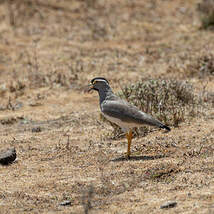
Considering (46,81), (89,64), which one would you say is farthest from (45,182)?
(89,64)

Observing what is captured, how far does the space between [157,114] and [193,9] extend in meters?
11.2

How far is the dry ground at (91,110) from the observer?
576 cm

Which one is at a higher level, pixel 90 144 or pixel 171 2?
pixel 171 2

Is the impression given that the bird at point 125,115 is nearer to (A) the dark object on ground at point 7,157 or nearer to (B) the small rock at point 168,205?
(A) the dark object on ground at point 7,157

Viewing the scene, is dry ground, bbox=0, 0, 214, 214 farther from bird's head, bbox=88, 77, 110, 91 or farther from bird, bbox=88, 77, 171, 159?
bird's head, bbox=88, 77, 110, 91

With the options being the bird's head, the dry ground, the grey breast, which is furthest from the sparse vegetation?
the grey breast

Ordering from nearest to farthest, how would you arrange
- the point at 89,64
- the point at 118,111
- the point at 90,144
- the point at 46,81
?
the point at 118,111 → the point at 90,144 → the point at 46,81 → the point at 89,64

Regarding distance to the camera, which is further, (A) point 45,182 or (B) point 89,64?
(B) point 89,64

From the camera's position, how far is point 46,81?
472 inches

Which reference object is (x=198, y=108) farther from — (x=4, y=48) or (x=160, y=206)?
(x=4, y=48)

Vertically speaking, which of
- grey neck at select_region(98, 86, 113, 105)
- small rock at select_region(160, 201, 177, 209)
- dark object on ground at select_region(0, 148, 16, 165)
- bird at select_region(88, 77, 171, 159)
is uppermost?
grey neck at select_region(98, 86, 113, 105)

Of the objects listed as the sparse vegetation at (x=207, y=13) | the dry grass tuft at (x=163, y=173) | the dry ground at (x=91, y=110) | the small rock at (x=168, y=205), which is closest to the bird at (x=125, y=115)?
the dry ground at (x=91, y=110)

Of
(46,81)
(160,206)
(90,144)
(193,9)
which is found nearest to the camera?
(160,206)

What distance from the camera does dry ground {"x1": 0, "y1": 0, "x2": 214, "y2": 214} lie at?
Answer: 576 centimetres
